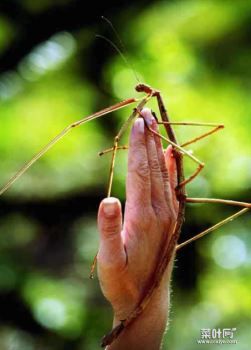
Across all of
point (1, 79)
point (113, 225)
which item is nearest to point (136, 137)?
point (113, 225)

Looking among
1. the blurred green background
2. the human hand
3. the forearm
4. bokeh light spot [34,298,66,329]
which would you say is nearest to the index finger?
the human hand

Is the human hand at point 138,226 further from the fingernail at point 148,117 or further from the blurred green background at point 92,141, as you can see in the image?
the blurred green background at point 92,141

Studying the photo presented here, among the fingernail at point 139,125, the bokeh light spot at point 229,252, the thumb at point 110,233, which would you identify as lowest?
the thumb at point 110,233

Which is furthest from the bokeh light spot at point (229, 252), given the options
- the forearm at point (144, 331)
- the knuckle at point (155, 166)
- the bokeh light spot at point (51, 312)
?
the knuckle at point (155, 166)

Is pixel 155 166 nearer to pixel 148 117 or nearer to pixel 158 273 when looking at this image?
pixel 148 117

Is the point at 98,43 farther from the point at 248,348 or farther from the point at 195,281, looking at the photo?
the point at 248,348

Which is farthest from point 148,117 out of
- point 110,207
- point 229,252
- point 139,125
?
point 229,252

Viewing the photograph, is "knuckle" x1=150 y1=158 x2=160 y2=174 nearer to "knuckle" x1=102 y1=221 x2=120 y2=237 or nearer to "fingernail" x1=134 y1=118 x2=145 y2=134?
"fingernail" x1=134 y1=118 x2=145 y2=134

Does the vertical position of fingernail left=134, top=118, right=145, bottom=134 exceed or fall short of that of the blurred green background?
it falls short
